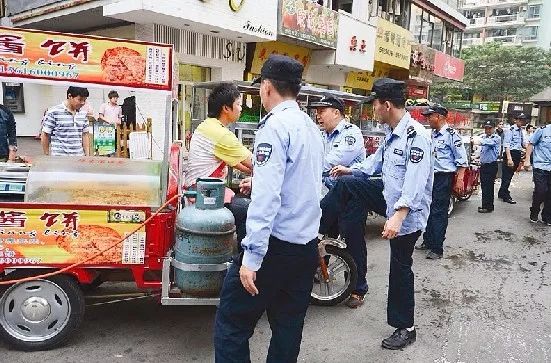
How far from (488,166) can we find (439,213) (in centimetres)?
412

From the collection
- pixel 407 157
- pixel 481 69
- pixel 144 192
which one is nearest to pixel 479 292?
pixel 407 157

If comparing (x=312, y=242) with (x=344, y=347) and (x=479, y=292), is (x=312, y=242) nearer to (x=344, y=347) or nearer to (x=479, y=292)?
(x=344, y=347)

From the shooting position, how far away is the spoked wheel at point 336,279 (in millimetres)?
4281

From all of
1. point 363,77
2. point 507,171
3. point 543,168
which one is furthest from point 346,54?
point 543,168

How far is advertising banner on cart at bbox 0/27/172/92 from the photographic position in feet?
9.76

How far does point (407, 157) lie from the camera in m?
3.44

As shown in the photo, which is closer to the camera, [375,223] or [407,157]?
[407,157]

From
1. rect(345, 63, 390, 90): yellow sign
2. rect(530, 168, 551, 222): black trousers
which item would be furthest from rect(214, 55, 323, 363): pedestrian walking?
rect(345, 63, 390, 90): yellow sign

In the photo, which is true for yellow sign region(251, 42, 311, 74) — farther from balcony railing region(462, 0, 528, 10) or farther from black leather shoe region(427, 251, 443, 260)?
balcony railing region(462, 0, 528, 10)

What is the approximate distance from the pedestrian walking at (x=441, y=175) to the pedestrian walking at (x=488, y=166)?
356 centimetres

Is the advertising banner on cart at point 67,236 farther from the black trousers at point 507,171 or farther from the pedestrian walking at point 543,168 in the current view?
the black trousers at point 507,171

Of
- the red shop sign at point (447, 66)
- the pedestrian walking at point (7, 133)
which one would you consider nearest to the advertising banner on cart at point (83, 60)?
the pedestrian walking at point (7, 133)

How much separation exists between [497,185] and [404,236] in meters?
12.1

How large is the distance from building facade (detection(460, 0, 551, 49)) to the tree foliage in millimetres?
17230
